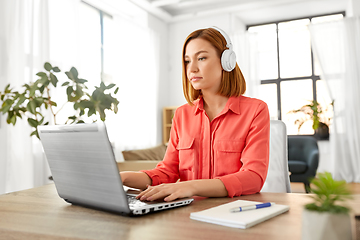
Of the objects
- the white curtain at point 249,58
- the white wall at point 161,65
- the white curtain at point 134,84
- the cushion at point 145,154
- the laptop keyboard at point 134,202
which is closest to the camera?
the laptop keyboard at point 134,202

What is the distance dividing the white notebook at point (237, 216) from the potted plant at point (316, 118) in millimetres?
5212

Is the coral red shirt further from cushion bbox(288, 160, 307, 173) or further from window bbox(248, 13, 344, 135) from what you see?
window bbox(248, 13, 344, 135)

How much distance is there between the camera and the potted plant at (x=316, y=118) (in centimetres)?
562

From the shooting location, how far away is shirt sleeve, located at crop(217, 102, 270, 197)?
107 centimetres

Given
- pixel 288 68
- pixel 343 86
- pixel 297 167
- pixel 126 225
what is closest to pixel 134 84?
pixel 297 167

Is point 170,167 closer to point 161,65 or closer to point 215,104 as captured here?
point 215,104

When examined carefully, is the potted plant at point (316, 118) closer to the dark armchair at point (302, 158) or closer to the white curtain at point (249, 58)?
the dark armchair at point (302, 158)

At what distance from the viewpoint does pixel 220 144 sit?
1360 millimetres

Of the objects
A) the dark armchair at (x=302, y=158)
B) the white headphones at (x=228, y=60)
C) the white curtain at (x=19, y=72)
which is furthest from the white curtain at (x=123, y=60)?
the white headphones at (x=228, y=60)

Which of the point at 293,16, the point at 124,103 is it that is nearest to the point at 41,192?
the point at 124,103

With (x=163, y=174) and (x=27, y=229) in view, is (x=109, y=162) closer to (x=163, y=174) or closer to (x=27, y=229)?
(x=27, y=229)

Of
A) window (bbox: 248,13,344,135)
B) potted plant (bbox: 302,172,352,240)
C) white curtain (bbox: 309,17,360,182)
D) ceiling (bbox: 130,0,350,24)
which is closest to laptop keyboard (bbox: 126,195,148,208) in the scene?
potted plant (bbox: 302,172,352,240)

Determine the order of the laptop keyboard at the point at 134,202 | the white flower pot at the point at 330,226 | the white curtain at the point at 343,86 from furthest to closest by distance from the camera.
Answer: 1. the white curtain at the point at 343,86
2. the laptop keyboard at the point at 134,202
3. the white flower pot at the point at 330,226

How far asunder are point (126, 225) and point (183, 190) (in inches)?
10.8
